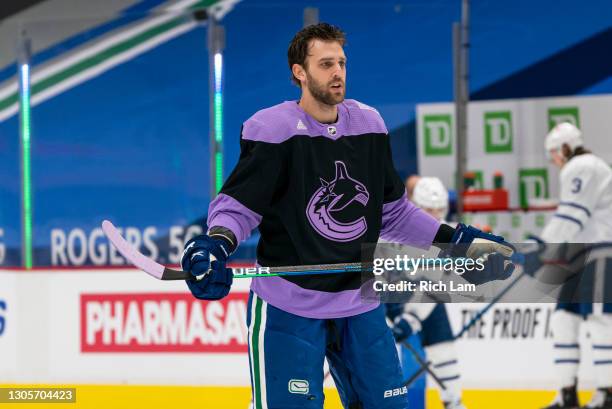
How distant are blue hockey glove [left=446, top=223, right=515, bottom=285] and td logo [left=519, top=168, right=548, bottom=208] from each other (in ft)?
11.1

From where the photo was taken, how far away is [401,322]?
16.3 feet

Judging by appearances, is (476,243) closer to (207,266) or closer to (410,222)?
(410,222)

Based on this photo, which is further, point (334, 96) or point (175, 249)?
point (175, 249)

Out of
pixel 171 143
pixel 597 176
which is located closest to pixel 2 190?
pixel 171 143

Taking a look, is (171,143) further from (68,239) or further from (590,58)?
(590,58)

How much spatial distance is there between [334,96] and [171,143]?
3.53 meters

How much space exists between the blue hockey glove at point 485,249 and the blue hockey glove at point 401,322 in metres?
1.96

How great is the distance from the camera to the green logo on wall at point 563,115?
6328mm

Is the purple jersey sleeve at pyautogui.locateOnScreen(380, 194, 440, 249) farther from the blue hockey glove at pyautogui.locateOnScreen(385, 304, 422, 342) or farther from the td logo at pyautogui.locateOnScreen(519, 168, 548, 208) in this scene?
the td logo at pyautogui.locateOnScreen(519, 168, 548, 208)

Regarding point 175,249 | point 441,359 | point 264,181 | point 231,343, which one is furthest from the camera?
point 175,249

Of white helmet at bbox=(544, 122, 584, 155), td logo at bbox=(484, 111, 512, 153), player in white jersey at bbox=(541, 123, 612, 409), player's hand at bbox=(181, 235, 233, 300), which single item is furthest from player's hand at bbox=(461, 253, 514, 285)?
td logo at bbox=(484, 111, 512, 153)

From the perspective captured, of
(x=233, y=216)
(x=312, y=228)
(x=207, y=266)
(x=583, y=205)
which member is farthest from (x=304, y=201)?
(x=583, y=205)

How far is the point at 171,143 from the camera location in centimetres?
623

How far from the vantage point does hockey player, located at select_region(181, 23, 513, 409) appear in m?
2.75
